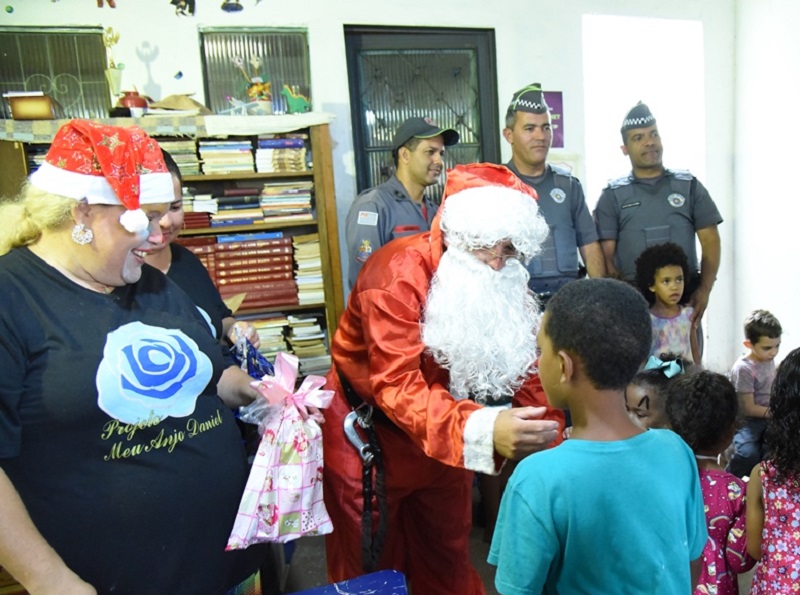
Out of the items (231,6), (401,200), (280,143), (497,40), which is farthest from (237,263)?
(497,40)

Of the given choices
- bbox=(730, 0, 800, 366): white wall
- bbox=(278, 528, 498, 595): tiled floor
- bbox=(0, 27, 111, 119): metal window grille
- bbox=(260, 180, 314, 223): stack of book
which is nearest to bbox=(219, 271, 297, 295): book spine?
bbox=(260, 180, 314, 223): stack of book

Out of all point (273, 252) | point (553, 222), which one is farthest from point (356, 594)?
point (273, 252)

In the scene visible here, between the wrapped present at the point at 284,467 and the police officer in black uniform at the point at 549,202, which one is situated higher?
the police officer in black uniform at the point at 549,202

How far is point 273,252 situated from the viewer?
376 cm

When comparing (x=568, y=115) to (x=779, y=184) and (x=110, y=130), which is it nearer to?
(x=779, y=184)

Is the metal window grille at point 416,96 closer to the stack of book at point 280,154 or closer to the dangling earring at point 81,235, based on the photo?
the stack of book at point 280,154

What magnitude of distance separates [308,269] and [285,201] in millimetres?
460

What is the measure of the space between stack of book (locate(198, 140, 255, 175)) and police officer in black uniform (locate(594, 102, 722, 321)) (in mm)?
2180

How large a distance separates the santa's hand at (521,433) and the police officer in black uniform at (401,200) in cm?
193

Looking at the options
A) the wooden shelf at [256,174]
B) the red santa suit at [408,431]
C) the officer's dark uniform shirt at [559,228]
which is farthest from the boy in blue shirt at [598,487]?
the wooden shelf at [256,174]

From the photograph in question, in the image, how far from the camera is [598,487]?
1106mm

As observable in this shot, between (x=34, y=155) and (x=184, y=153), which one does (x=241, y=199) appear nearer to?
(x=184, y=153)

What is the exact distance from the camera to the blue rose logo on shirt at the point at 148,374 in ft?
3.80

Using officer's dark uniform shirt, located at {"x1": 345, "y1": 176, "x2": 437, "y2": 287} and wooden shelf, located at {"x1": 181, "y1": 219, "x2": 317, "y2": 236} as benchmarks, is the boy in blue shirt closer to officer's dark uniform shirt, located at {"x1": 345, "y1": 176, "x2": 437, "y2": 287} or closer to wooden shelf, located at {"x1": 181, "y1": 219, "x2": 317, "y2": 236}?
officer's dark uniform shirt, located at {"x1": 345, "y1": 176, "x2": 437, "y2": 287}
